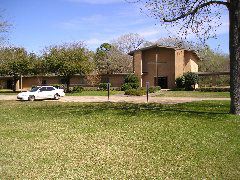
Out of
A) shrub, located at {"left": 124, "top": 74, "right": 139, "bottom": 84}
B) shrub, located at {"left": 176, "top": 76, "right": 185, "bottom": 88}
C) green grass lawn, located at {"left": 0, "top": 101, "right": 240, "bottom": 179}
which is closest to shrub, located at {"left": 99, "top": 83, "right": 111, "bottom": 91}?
shrub, located at {"left": 124, "top": 74, "right": 139, "bottom": 84}

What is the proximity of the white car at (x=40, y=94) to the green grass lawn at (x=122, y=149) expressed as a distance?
17.0 meters

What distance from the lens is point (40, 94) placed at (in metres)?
32.3

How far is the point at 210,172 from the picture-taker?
7570mm

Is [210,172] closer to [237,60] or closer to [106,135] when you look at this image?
[106,135]

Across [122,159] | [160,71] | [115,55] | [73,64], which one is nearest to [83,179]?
[122,159]

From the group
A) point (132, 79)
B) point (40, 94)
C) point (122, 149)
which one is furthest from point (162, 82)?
point (122, 149)

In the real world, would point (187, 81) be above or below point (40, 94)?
above

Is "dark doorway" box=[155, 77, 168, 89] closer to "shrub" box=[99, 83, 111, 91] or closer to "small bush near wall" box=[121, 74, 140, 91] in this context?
"small bush near wall" box=[121, 74, 140, 91]

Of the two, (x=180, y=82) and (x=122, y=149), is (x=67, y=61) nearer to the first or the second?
(x=180, y=82)

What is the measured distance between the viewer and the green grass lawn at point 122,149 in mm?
7614

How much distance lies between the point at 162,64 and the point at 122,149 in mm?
43916

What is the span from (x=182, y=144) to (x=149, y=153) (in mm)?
1436

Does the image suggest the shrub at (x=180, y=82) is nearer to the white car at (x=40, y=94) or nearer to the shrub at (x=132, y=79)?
the shrub at (x=132, y=79)

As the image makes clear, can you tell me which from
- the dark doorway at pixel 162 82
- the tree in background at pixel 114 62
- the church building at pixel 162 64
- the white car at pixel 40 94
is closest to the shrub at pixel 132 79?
the church building at pixel 162 64
